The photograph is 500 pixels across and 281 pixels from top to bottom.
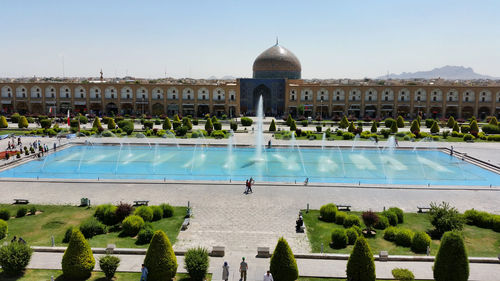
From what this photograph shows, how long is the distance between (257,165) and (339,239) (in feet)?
36.8

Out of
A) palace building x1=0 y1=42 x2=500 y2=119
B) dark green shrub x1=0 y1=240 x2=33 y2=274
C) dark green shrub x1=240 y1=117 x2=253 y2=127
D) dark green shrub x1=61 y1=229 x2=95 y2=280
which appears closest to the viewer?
Answer: dark green shrub x1=61 y1=229 x2=95 y2=280

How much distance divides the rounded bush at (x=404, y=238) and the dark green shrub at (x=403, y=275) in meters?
1.95

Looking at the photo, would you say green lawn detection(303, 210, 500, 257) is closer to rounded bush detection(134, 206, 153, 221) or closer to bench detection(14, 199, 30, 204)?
rounded bush detection(134, 206, 153, 221)

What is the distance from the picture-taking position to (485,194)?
1616 cm

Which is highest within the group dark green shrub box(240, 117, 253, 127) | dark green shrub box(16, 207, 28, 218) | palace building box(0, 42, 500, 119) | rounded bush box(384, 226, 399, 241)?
palace building box(0, 42, 500, 119)

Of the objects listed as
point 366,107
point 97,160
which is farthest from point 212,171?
point 366,107

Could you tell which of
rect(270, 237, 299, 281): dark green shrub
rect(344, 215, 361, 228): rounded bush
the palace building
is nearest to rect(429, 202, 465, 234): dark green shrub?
rect(344, 215, 361, 228): rounded bush

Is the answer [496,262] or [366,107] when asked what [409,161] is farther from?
[366,107]

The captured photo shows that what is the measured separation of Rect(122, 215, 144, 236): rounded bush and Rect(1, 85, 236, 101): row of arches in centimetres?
3802

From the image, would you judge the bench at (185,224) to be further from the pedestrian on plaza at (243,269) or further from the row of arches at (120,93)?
the row of arches at (120,93)

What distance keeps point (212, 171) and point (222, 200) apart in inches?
233

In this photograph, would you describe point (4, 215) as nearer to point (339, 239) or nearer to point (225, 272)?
point (225, 272)

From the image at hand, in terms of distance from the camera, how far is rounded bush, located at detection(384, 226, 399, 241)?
1140cm

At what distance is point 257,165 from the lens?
71.7 feet
